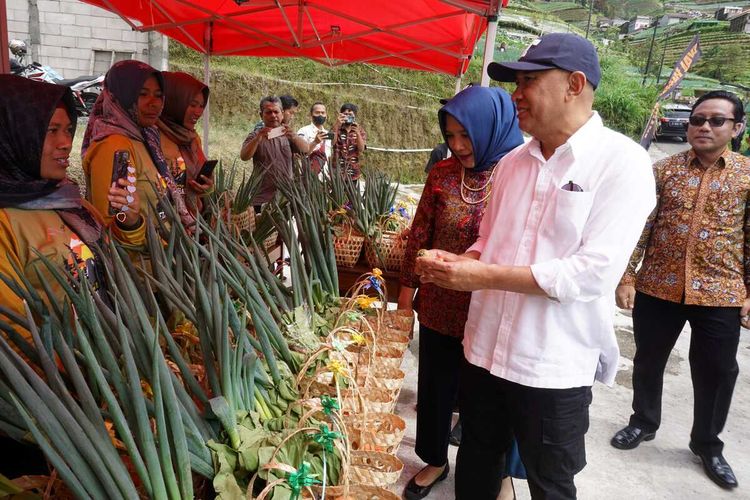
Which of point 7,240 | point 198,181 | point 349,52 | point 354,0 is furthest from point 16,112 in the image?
point 349,52

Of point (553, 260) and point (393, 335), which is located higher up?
point (553, 260)

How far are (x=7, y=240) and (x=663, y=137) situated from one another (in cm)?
1950

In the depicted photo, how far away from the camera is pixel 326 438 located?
97 cm

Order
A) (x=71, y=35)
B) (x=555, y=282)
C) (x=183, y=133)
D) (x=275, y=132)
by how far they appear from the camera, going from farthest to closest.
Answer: (x=71, y=35) < (x=275, y=132) < (x=183, y=133) < (x=555, y=282)

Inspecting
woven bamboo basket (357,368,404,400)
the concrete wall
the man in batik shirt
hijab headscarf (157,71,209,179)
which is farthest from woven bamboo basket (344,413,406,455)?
the concrete wall

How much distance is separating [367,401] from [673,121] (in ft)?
58.0

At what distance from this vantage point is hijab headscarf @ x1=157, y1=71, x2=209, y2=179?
97.2 inches

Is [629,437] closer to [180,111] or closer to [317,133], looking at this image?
[180,111]

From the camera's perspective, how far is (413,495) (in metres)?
Answer: 1.93

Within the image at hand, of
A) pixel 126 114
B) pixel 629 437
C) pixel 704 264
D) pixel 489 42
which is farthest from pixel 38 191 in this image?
pixel 629 437

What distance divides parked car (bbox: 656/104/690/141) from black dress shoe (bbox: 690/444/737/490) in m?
15.8

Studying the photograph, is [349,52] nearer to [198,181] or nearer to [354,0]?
[354,0]

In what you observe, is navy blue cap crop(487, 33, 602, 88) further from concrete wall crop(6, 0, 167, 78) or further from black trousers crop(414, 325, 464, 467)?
concrete wall crop(6, 0, 167, 78)

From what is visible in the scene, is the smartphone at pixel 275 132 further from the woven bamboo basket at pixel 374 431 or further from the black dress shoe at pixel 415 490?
the woven bamboo basket at pixel 374 431
